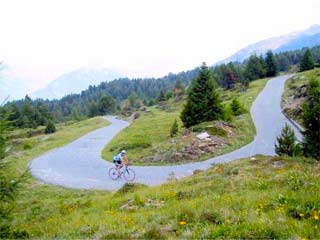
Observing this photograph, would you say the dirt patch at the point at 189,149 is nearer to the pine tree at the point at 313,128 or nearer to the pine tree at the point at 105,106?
the pine tree at the point at 313,128

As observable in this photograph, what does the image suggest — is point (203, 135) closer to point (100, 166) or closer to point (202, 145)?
point (202, 145)

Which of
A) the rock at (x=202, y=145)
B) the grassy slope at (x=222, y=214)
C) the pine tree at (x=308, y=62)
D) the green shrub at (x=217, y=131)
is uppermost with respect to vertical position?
the pine tree at (x=308, y=62)

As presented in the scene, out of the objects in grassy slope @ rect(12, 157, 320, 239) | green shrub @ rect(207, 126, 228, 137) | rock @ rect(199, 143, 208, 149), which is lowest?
rock @ rect(199, 143, 208, 149)

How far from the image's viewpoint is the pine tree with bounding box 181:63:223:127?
132 ft

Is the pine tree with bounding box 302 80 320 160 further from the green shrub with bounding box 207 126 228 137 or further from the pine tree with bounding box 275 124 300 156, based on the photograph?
the green shrub with bounding box 207 126 228 137

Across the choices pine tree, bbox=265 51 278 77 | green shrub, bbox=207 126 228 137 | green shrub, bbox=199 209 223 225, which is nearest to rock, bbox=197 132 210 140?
green shrub, bbox=207 126 228 137

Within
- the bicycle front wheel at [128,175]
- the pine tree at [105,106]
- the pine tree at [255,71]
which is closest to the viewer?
the bicycle front wheel at [128,175]

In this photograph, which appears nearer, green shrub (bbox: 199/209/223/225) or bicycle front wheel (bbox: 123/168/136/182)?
green shrub (bbox: 199/209/223/225)

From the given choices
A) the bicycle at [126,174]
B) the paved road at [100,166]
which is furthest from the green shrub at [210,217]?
the bicycle at [126,174]

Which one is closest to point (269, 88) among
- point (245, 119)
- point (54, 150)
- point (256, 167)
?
point (245, 119)

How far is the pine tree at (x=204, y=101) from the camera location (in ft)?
132

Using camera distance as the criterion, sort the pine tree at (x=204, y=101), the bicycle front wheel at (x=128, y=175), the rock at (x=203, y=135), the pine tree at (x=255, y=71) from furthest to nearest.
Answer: the pine tree at (x=255, y=71) < the pine tree at (x=204, y=101) < the rock at (x=203, y=135) < the bicycle front wheel at (x=128, y=175)

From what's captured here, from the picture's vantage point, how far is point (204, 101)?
1570 inches

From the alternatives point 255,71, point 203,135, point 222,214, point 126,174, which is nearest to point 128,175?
point 126,174
